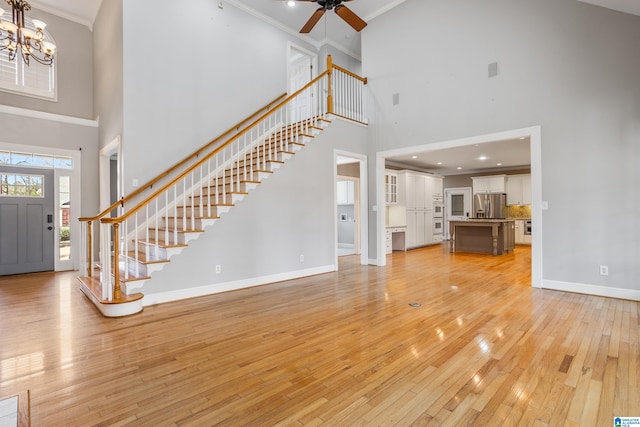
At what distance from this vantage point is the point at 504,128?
500 centimetres

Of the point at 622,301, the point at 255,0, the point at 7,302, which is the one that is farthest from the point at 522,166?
the point at 7,302

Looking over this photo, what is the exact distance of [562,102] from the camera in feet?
14.7

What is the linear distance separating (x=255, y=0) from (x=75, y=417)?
7230 millimetres

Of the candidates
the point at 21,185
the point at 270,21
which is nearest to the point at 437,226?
the point at 270,21

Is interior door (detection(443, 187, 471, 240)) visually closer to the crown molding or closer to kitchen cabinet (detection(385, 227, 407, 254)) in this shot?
kitchen cabinet (detection(385, 227, 407, 254))

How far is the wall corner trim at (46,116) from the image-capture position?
5663mm

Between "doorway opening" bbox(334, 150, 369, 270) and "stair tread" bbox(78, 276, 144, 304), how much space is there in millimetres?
3574

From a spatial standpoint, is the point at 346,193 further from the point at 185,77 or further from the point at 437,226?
the point at 185,77

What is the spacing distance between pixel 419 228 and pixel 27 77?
10.5 meters

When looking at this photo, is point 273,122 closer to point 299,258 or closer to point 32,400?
point 299,258

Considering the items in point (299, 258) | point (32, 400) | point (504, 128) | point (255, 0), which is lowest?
point (32, 400)

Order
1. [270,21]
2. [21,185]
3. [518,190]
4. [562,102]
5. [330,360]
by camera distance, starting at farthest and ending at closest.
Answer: [518,190] → [270,21] → [21,185] → [562,102] → [330,360]

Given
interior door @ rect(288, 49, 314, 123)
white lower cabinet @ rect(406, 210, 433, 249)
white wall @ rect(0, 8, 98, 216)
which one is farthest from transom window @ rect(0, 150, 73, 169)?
white lower cabinet @ rect(406, 210, 433, 249)

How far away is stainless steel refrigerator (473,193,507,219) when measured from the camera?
1061 centimetres
